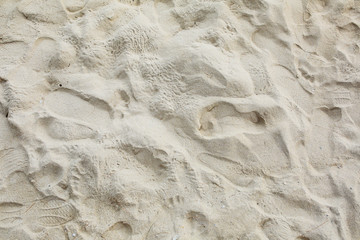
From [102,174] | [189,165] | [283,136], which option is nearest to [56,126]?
[102,174]

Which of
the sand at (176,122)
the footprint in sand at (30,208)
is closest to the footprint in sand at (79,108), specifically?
the sand at (176,122)

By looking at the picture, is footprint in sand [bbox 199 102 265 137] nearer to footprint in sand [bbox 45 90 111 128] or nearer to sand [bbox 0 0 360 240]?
sand [bbox 0 0 360 240]

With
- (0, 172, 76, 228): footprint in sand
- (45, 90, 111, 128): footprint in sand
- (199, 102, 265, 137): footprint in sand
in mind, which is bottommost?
(0, 172, 76, 228): footprint in sand

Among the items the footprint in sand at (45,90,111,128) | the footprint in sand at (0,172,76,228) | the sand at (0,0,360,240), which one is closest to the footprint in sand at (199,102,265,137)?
the sand at (0,0,360,240)

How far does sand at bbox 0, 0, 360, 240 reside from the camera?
Answer: 166 centimetres

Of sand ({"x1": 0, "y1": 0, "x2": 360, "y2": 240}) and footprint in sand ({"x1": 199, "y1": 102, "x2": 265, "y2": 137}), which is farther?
footprint in sand ({"x1": 199, "y1": 102, "x2": 265, "y2": 137})

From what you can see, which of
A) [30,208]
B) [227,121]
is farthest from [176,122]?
[30,208]

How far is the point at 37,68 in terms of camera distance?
1.90 m

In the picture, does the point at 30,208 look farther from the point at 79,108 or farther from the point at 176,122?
the point at 176,122

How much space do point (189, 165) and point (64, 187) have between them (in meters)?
0.61

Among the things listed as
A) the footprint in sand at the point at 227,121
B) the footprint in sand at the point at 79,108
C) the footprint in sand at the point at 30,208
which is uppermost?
the footprint in sand at the point at 227,121

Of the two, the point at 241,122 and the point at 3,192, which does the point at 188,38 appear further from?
the point at 3,192

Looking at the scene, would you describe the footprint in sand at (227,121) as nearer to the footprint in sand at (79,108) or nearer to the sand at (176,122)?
the sand at (176,122)

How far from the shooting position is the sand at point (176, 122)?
65.3 inches
